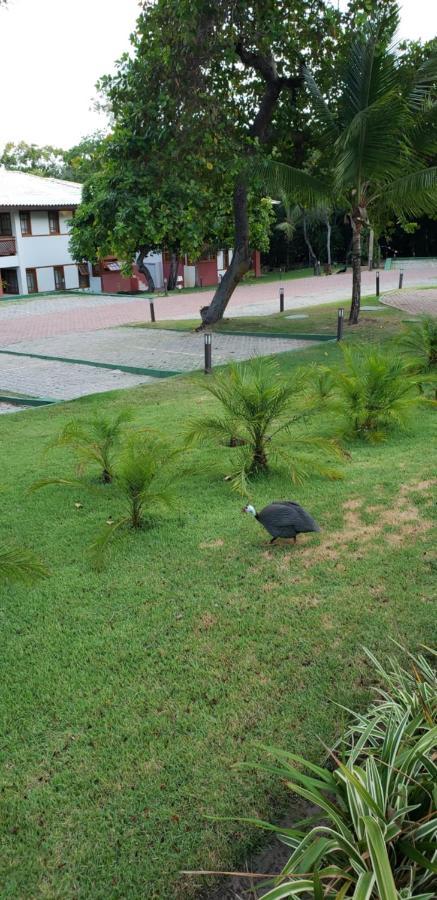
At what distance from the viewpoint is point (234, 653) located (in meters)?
3.83

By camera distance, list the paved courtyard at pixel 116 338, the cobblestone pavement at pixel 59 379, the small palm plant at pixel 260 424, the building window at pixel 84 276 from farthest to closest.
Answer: the building window at pixel 84 276
the paved courtyard at pixel 116 338
the cobblestone pavement at pixel 59 379
the small palm plant at pixel 260 424

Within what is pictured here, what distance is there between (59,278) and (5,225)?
393 cm

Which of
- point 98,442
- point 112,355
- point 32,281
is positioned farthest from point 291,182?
point 32,281

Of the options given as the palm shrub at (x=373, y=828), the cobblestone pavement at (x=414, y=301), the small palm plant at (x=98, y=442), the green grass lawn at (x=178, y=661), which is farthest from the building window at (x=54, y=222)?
the palm shrub at (x=373, y=828)

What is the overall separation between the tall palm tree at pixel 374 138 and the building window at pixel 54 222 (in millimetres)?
24080

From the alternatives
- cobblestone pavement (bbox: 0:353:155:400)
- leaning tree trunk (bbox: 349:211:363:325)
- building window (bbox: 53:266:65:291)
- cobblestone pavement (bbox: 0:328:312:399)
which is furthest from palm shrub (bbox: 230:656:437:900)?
building window (bbox: 53:266:65:291)

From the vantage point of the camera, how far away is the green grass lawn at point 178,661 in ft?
9.11

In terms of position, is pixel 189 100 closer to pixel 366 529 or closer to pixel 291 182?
pixel 291 182

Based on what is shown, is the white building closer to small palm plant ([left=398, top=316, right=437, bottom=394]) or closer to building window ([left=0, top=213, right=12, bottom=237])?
building window ([left=0, top=213, right=12, bottom=237])

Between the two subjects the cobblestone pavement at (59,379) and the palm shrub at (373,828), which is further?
the cobblestone pavement at (59,379)

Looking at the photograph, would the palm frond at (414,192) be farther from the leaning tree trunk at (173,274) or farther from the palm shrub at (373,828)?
the leaning tree trunk at (173,274)

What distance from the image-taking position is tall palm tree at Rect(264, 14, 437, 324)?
1323cm

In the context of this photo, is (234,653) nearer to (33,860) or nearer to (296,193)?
(33,860)

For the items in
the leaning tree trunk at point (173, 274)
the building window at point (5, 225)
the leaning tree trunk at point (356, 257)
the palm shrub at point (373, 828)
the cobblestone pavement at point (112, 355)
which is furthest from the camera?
the building window at point (5, 225)
